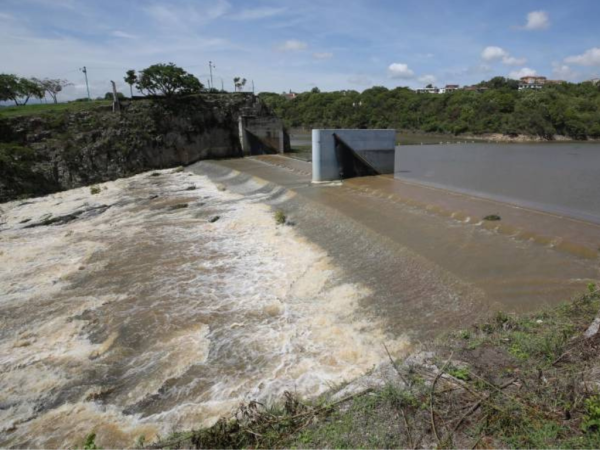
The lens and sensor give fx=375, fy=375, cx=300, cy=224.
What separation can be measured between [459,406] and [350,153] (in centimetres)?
1422

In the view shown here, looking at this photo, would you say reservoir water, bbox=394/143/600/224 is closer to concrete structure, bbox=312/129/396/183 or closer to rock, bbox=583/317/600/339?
concrete structure, bbox=312/129/396/183

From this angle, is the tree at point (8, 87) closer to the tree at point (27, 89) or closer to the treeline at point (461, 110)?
the tree at point (27, 89)

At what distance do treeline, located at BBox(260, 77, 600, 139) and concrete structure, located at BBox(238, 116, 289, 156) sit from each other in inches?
1258

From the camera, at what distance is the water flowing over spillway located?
15.8 ft

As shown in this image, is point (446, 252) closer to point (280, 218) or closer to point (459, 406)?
point (459, 406)

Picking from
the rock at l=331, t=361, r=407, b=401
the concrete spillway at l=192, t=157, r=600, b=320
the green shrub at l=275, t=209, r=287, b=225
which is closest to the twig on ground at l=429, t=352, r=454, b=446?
the rock at l=331, t=361, r=407, b=401

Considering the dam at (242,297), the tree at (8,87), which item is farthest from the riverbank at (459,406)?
the tree at (8,87)

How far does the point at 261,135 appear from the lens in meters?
29.3

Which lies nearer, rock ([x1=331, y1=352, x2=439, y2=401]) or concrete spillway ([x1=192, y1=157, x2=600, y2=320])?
rock ([x1=331, y1=352, x2=439, y2=401])

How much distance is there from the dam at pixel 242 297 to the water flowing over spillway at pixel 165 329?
3 cm

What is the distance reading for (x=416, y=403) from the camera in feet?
11.0

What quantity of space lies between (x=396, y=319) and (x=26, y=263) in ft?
31.8

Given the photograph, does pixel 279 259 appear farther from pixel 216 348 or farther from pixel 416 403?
pixel 416 403

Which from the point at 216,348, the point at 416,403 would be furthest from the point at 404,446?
the point at 216,348
